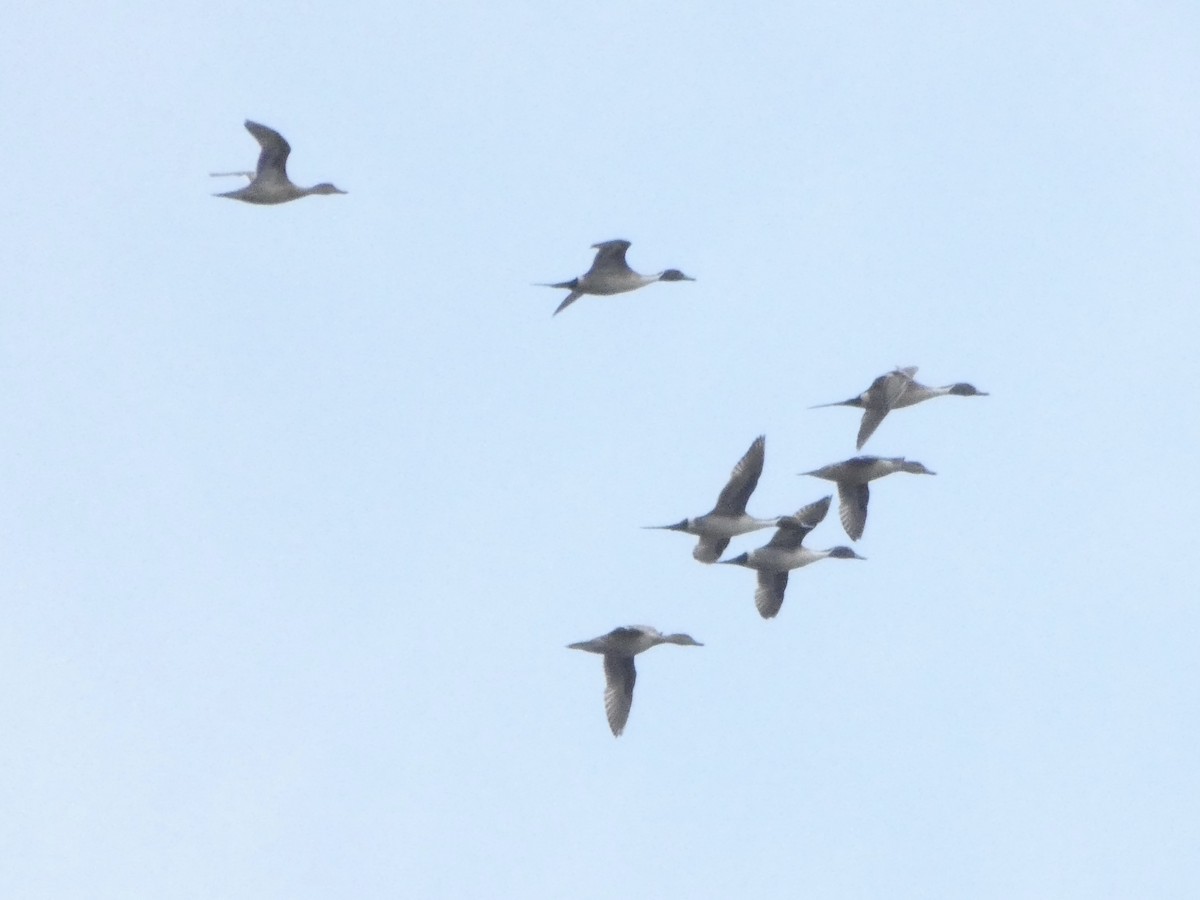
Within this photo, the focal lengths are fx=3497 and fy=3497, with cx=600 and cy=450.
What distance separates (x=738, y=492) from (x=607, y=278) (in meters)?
3.18

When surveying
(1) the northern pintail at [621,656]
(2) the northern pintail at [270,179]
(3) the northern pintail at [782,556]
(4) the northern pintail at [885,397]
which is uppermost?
(2) the northern pintail at [270,179]

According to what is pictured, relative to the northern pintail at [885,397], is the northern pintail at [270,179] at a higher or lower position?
higher

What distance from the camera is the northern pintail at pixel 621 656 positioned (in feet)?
142

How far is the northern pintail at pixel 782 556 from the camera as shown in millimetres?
44906

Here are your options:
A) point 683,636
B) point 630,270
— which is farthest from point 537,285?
point 683,636

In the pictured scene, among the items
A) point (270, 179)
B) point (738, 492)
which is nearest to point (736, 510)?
point (738, 492)

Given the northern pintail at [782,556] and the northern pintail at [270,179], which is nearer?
the northern pintail at [270,179]

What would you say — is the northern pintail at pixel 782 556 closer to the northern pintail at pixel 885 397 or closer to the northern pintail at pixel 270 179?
the northern pintail at pixel 885 397

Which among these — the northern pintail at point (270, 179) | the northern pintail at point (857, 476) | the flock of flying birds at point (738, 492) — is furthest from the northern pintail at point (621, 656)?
the northern pintail at point (270, 179)

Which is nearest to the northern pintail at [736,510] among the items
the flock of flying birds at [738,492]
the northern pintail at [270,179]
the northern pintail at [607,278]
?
the flock of flying birds at [738,492]

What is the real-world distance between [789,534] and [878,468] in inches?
56.7

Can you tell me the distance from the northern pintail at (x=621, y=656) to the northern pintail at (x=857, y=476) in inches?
109

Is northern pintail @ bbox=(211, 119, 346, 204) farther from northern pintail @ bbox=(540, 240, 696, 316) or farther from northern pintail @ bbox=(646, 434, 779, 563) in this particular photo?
northern pintail @ bbox=(646, 434, 779, 563)

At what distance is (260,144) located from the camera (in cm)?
4288
